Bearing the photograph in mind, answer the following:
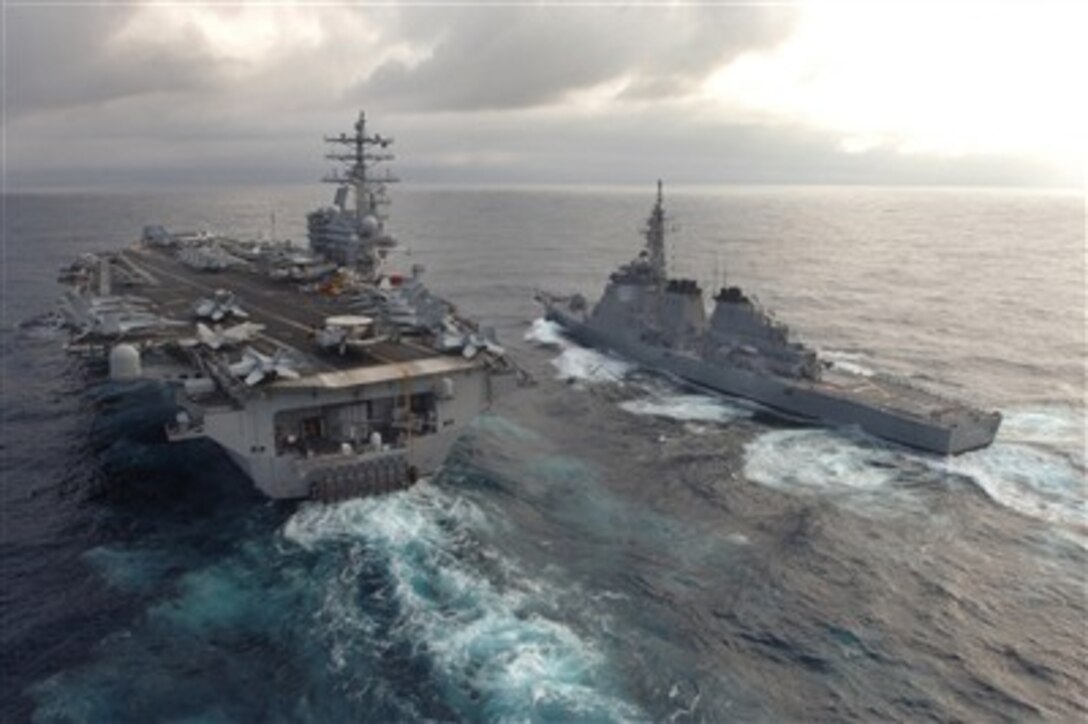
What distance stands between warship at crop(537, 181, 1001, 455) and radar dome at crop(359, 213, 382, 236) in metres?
14.5

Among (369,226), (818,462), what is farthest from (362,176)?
(818,462)

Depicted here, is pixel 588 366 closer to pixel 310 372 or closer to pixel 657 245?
pixel 657 245

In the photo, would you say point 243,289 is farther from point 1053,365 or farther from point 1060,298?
point 1060,298

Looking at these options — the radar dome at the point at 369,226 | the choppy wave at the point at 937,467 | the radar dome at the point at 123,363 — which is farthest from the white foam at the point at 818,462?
the radar dome at the point at 369,226

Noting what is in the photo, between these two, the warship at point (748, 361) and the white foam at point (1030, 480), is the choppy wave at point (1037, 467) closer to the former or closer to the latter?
the white foam at point (1030, 480)

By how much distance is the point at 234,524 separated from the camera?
83.9 ft

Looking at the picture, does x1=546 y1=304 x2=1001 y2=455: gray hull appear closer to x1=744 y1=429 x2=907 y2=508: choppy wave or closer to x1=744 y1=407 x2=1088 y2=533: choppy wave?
x1=744 y1=407 x2=1088 y2=533: choppy wave

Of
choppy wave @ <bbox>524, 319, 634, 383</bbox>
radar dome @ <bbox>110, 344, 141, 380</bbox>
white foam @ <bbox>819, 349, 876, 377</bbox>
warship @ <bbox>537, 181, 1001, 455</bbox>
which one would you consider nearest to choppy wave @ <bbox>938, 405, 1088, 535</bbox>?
warship @ <bbox>537, 181, 1001, 455</bbox>

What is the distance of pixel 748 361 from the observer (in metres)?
44.2

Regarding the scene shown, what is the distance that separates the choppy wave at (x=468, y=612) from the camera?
17.9m

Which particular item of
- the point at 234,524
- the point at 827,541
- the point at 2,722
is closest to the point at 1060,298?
the point at 827,541

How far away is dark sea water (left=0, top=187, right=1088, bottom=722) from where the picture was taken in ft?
60.8

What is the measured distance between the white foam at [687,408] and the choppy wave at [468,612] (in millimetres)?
15527

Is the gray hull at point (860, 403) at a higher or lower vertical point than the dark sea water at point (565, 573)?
higher
